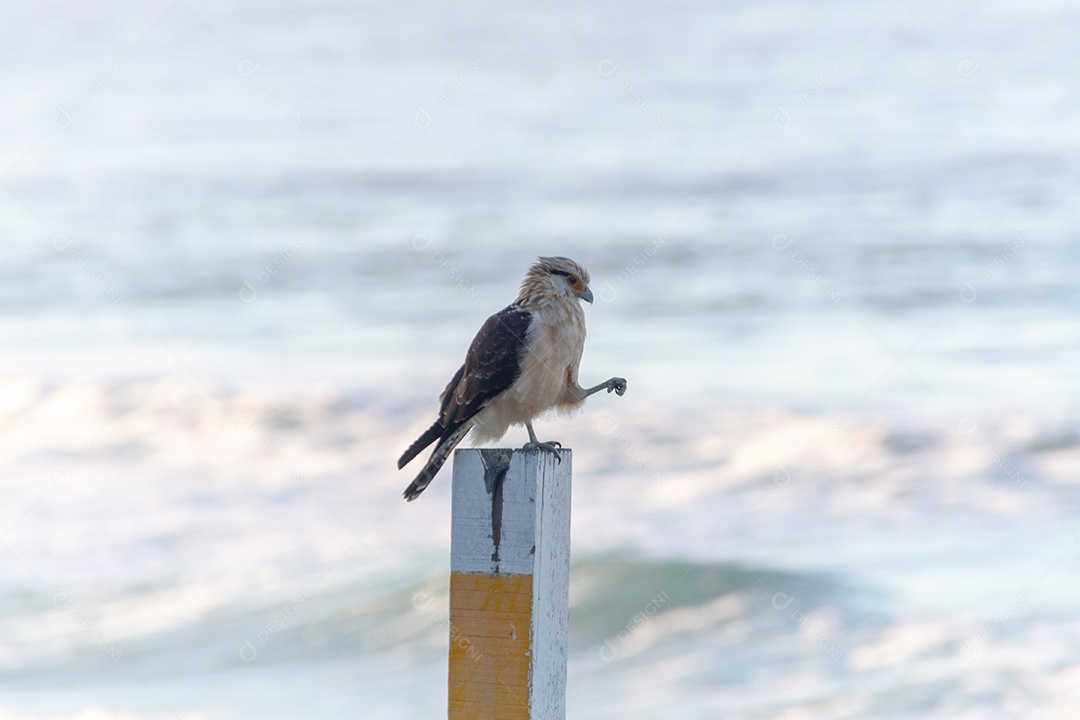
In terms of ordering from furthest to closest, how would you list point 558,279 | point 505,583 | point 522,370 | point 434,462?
point 558,279, point 522,370, point 434,462, point 505,583

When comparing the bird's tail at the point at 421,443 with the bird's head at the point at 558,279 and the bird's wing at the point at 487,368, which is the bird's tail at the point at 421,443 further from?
the bird's head at the point at 558,279

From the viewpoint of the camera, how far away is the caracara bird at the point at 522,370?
18.3ft

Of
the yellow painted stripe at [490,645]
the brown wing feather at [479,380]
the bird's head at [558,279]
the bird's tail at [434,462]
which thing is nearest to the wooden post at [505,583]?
the yellow painted stripe at [490,645]

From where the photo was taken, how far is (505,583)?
419 centimetres

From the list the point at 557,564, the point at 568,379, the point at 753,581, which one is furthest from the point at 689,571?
the point at 557,564

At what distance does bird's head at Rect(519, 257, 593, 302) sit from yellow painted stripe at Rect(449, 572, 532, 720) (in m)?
2.31

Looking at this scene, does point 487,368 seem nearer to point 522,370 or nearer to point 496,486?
point 522,370

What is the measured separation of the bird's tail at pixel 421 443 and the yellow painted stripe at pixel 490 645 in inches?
36.3

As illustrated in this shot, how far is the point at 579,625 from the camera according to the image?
47.3 ft

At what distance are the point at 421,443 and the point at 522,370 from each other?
0.76 m

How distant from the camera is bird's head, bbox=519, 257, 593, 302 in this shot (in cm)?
630

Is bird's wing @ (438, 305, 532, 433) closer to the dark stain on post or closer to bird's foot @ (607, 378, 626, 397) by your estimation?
bird's foot @ (607, 378, 626, 397)

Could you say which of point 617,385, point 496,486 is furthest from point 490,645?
point 617,385

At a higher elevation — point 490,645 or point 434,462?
point 434,462
